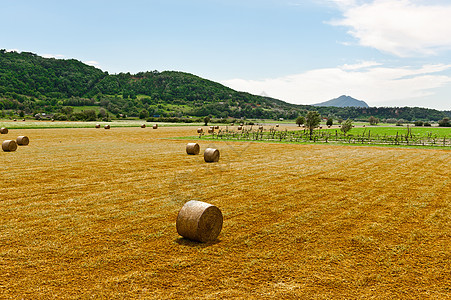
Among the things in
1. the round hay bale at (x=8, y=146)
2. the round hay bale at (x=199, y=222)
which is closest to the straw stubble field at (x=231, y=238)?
the round hay bale at (x=199, y=222)

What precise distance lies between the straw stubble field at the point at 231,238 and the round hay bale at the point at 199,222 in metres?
0.32

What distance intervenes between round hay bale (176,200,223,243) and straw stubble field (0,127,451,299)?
12.6 inches

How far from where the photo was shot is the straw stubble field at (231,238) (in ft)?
21.1

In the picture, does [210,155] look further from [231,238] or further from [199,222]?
[199,222]

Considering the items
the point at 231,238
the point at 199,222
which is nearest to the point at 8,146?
the point at 199,222

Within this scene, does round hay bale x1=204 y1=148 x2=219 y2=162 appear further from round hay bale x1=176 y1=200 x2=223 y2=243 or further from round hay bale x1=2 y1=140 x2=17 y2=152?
round hay bale x1=2 y1=140 x2=17 y2=152

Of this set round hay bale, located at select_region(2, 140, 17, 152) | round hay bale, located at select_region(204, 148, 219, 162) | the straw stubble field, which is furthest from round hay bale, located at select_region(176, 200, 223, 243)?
round hay bale, located at select_region(2, 140, 17, 152)

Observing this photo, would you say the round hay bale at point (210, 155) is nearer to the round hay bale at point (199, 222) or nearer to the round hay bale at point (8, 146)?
the round hay bale at point (199, 222)

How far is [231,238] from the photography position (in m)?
9.02

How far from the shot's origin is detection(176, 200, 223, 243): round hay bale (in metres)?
8.70

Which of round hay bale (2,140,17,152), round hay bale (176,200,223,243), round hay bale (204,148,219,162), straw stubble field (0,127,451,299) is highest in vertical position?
round hay bale (2,140,17,152)

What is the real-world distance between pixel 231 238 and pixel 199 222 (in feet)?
3.80

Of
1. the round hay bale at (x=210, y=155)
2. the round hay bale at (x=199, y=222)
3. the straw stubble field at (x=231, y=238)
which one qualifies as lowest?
the straw stubble field at (x=231, y=238)

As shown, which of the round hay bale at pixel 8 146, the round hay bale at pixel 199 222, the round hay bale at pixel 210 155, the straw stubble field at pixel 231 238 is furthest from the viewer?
the round hay bale at pixel 8 146
